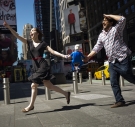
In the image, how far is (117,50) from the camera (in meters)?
4.48

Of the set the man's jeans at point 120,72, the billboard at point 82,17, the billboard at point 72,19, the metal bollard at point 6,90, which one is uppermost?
the billboard at point 82,17

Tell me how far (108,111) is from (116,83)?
68cm

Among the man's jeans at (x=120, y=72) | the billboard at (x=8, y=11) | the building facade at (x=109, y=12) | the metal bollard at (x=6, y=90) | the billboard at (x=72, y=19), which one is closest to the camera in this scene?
the man's jeans at (x=120, y=72)

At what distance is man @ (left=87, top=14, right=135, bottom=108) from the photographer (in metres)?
4.45

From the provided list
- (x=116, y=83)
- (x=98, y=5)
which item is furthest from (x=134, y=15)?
(x=116, y=83)

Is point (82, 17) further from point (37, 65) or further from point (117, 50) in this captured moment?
point (117, 50)

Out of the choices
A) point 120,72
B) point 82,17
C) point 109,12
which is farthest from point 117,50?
point 82,17

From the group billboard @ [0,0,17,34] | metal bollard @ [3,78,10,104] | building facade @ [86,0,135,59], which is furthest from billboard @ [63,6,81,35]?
metal bollard @ [3,78,10,104]

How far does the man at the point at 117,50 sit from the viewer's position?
4.45 meters

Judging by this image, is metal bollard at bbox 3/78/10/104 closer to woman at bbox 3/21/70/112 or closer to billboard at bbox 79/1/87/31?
woman at bbox 3/21/70/112

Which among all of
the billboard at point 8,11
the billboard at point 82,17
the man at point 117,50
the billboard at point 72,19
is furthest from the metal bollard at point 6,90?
the billboard at point 82,17

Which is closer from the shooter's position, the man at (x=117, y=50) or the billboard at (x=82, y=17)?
the man at (x=117, y=50)

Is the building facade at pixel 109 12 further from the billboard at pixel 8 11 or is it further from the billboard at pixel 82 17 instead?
the billboard at pixel 8 11

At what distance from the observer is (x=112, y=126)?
3.19 m
